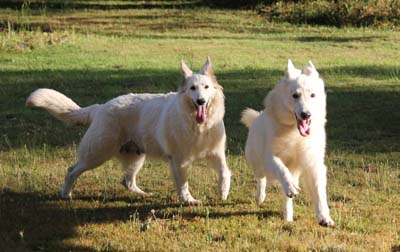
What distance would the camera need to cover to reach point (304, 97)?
23.4 ft

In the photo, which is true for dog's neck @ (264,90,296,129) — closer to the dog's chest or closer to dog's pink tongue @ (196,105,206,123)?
the dog's chest

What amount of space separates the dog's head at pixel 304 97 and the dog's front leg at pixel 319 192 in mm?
353

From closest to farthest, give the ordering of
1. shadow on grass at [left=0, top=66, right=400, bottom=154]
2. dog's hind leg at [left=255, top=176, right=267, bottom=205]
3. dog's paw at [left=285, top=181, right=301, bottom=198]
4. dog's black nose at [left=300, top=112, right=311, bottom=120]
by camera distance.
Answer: dog's paw at [left=285, top=181, right=301, bottom=198]
dog's black nose at [left=300, top=112, right=311, bottom=120]
dog's hind leg at [left=255, top=176, right=267, bottom=205]
shadow on grass at [left=0, top=66, right=400, bottom=154]

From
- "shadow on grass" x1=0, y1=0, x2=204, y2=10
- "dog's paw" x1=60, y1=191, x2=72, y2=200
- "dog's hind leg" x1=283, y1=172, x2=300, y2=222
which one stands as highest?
"dog's hind leg" x1=283, y1=172, x2=300, y2=222

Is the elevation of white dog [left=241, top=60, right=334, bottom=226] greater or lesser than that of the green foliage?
greater

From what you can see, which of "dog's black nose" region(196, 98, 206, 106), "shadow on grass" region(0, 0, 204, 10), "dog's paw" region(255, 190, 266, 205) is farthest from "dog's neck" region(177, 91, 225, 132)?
"shadow on grass" region(0, 0, 204, 10)

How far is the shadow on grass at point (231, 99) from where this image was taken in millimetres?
11539

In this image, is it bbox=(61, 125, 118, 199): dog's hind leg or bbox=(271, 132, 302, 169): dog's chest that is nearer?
bbox=(271, 132, 302, 169): dog's chest

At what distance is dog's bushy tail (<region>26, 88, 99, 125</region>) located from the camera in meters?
9.27

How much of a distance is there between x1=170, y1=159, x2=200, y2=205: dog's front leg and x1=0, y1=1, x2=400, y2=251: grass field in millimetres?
185

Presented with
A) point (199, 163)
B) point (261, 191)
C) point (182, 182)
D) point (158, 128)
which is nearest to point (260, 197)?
point (261, 191)

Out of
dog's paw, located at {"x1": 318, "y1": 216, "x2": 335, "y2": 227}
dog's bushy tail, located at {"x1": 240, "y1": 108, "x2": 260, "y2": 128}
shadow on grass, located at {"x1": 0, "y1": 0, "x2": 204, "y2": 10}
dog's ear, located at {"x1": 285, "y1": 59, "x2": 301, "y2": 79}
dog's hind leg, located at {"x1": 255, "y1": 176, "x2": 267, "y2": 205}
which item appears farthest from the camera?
shadow on grass, located at {"x1": 0, "y1": 0, "x2": 204, "y2": 10}

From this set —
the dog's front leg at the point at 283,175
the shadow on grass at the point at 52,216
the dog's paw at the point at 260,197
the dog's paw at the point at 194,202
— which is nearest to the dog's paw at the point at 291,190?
the dog's front leg at the point at 283,175

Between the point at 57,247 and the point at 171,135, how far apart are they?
84.8 inches
